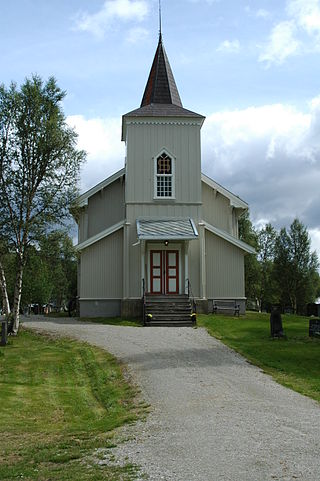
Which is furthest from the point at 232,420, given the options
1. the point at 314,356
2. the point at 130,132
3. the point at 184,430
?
the point at 130,132

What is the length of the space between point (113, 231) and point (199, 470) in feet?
74.9

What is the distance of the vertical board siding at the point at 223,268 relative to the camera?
29.5 metres

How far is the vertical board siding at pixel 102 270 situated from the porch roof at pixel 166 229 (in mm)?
1862

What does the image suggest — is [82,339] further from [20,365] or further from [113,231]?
[113,231]

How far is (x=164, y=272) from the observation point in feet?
94.7

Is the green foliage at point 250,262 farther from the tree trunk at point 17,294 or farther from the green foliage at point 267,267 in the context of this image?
the tree trunk at point 17,294

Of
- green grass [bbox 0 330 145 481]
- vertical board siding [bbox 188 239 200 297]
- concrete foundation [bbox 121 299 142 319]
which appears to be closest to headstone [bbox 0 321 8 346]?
green grass [bbox 0 330 145 481]

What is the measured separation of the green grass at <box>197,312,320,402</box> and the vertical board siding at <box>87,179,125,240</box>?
8.47m

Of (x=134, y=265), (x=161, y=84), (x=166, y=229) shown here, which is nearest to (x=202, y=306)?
(x=134, y=265)

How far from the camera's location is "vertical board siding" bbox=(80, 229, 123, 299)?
94.8ft

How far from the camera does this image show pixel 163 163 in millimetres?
29938

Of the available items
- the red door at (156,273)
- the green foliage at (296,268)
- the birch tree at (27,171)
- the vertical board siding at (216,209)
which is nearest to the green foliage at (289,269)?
the green foliage at (296,268)

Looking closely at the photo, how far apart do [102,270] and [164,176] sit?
5.78 m

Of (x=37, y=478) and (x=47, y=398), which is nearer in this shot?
(x=37, y=478)
